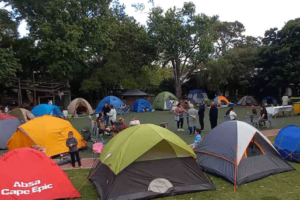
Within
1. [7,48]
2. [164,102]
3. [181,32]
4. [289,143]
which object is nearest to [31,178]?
[289,143]

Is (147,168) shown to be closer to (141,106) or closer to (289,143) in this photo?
(289,143)

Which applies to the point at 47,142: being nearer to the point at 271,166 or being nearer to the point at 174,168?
the point at 174,168

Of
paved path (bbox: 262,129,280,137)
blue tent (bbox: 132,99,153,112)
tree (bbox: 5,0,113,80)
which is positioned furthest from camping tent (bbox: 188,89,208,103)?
paved path (bbox: 262,129,280,137)

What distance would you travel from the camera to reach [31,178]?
5.27m

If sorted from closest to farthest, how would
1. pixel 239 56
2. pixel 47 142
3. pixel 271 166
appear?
pixel 271 166 → pixel 47 142 → pixel 239 56

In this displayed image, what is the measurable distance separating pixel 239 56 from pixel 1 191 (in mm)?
28949

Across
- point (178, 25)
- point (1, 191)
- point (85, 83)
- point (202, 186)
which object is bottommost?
point (202, 186)

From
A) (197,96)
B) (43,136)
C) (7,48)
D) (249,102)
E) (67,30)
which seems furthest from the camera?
(197,96)

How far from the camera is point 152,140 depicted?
5770 millimetres

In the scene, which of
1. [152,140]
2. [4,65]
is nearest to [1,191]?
[152,140]

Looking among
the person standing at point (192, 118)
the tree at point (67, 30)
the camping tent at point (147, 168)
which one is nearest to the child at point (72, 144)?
the camping tent at point (147, 168)

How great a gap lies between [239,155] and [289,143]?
2437 millimetres

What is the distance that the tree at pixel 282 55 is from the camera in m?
24.5

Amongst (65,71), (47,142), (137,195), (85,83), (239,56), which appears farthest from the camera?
(239,56)
